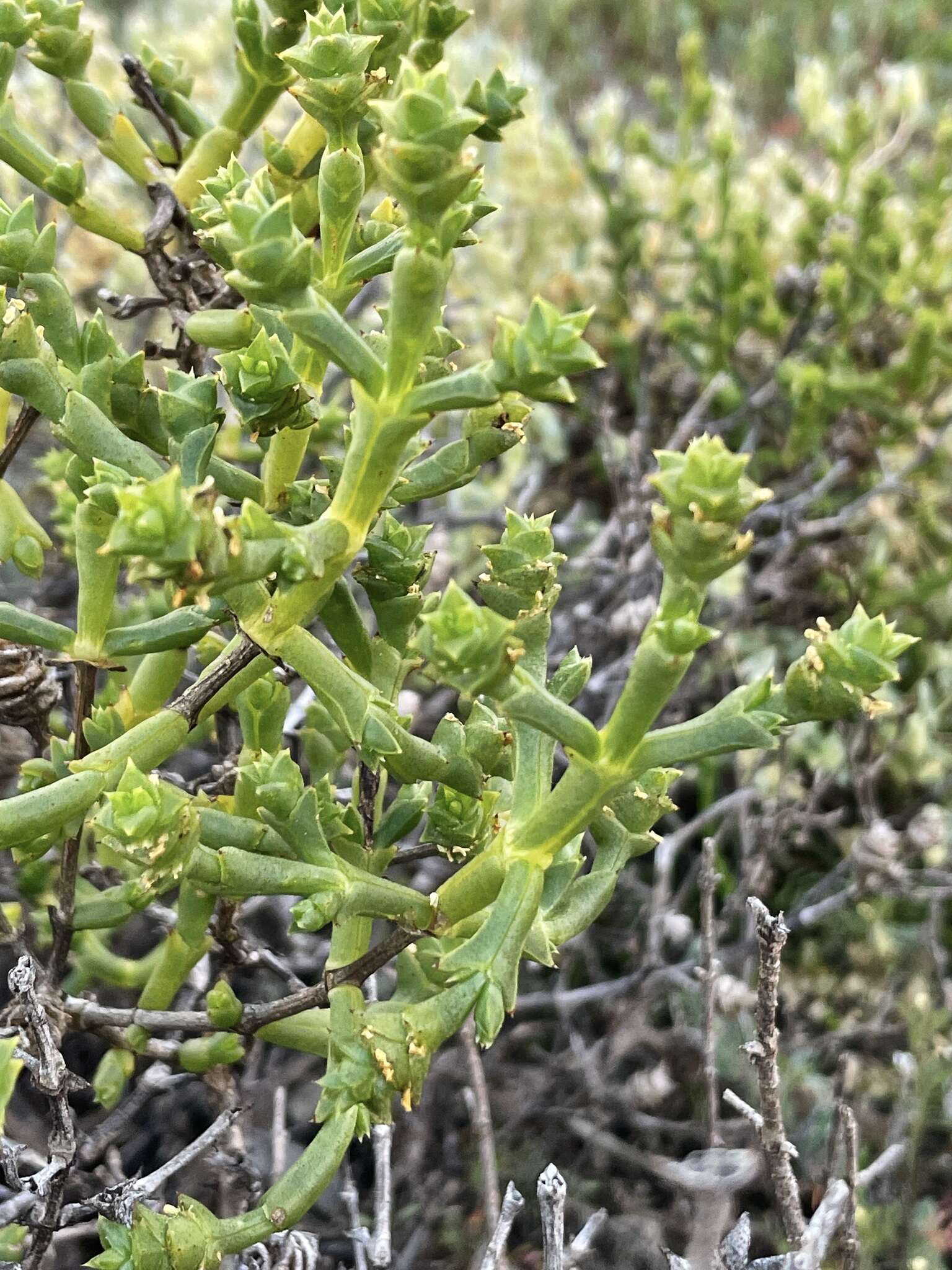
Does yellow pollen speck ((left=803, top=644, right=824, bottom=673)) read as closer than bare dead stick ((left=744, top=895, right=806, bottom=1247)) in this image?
Yes

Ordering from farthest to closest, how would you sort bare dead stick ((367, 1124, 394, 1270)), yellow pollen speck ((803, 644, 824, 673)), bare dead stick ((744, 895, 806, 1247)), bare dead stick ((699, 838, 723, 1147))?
1. bare dead stick ((699, 838, 723, 1147))
2. bare dead stick ((367, 1124, 394, 1270))
3. bare dead stick ((744, 895, 806, 1247))
4. yellow pollen speck ((803, 644, 824, 673))

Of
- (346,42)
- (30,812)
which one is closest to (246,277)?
(346,42)

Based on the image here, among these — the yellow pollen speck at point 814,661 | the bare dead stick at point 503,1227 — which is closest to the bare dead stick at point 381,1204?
the bare dead stick at point 503,1227

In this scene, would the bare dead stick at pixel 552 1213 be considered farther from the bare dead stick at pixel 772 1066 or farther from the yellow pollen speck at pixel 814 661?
the yellow pollen speck at pixel 814 661

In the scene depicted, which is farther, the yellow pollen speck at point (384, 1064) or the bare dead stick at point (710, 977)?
the bare dead stick at point (710, 977)

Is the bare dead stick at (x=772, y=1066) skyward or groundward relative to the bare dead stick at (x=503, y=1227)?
skyward

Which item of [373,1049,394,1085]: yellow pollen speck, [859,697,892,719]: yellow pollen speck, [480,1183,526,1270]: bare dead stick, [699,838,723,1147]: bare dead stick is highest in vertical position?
[859,697,892,719]: yellow pollen speck

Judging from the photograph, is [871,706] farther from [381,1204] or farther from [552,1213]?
[381,1204]

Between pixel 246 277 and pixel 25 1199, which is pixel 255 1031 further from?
pixel 246 277

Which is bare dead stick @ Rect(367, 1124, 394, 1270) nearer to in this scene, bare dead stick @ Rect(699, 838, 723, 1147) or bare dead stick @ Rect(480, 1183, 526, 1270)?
bare dead stick @ Rect(480, 1183, 526, 1270)

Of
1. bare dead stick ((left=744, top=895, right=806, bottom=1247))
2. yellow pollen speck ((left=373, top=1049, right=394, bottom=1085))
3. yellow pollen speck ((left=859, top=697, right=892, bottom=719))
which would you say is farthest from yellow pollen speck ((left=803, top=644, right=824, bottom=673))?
yellow pollen speck ((left=373, top=1049, right=394, bottom=1085))

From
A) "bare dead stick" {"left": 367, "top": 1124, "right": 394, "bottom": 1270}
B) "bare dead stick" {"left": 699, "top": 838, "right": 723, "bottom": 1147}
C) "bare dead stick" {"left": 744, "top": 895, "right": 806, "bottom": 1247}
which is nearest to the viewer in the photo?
"bare dead stick" {"left": 744, "top": 895, "right": 806, "bottom": 1247}
